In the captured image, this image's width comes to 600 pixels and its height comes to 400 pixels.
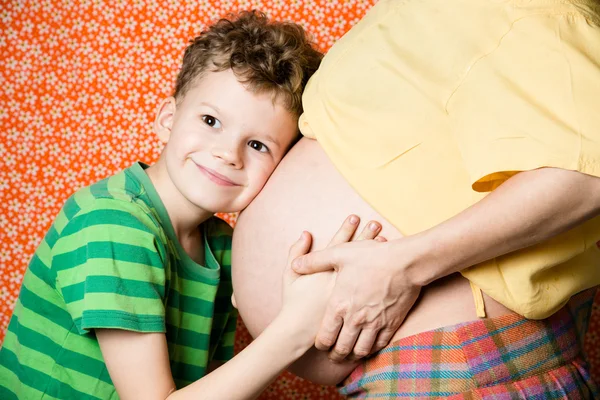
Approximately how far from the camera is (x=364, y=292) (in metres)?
0.89

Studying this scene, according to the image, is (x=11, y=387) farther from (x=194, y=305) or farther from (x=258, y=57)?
(x=258, y=57)

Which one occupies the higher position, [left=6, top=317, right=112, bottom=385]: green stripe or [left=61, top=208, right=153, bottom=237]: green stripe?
[left=61, top=208, right=153, bottom=237]: green stripe

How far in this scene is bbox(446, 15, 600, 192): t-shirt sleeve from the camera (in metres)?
0.78

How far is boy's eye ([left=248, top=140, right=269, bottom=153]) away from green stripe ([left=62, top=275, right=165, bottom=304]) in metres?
0.31

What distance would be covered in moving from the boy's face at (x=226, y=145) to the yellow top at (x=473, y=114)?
Answer: 0.59 ft

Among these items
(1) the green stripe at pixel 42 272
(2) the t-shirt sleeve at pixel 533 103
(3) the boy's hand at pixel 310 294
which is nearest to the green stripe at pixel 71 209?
(1) the green stripe at pixel 42 272

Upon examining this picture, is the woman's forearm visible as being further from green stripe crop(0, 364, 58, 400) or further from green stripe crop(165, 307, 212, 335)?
green stripe crop(0, 364, 58, 400)

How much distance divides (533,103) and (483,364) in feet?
1.14

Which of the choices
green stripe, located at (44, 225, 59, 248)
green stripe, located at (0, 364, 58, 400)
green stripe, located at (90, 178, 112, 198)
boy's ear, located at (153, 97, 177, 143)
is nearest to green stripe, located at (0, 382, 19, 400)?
green stripe, located at (0, 364, 58, 400)

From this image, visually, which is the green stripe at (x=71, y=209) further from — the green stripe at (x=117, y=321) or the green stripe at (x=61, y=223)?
the green stripe at (x=117, y=321)

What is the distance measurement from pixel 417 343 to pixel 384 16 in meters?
0.49

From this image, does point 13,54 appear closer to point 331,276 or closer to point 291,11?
point 291,11

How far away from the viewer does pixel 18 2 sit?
1.75 m

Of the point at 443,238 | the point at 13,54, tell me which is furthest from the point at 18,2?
the point at 443,238
